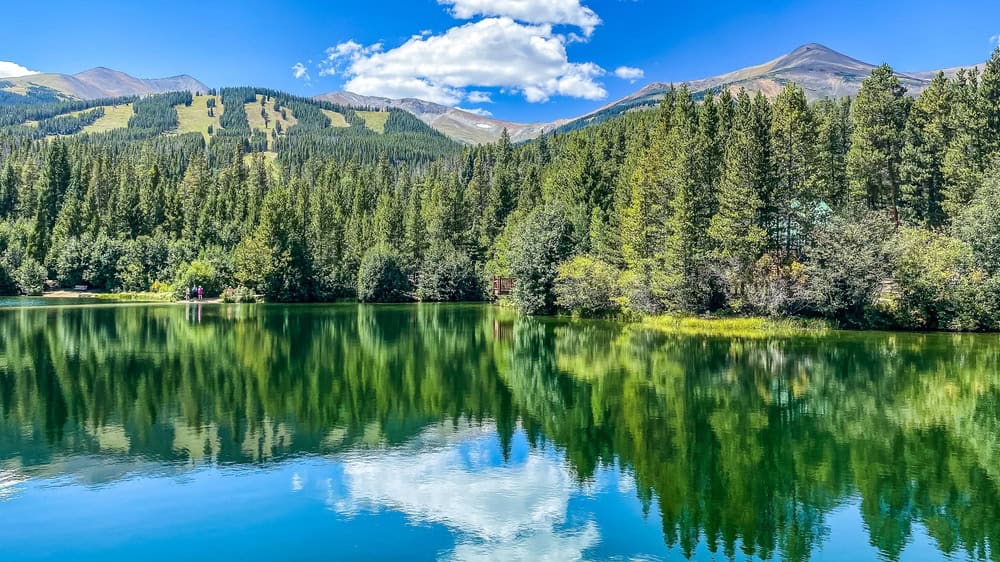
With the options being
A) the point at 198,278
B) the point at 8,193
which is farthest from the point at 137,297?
the point at 8,193

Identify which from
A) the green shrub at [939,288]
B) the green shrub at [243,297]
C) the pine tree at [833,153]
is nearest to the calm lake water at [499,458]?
the green shrub at [939,288]

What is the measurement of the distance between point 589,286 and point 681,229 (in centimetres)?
1089

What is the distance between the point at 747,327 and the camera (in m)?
49.7

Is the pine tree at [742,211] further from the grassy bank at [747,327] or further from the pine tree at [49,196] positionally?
the pine tree at [49,196]

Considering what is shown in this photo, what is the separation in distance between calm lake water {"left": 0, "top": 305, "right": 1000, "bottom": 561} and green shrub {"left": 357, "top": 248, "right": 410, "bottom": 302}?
66634 millimetres

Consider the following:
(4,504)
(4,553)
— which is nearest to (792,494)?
(4,553)

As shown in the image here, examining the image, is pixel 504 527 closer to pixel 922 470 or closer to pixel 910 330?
pixel 922 470

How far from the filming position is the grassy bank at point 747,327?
47812mm

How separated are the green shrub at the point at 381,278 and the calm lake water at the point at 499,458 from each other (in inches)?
2623

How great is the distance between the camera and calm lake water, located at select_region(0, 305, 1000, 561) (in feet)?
38.0

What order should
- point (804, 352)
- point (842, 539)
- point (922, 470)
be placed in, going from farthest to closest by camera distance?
1. point (804, 352)
2. point (922, 470)
3. point (842, 539)

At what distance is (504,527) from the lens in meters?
12.3

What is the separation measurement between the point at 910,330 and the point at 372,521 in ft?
160

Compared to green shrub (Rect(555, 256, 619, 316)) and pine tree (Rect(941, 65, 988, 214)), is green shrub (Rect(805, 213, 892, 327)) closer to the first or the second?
pine tree (Rect(941, 65, 988, 214))
